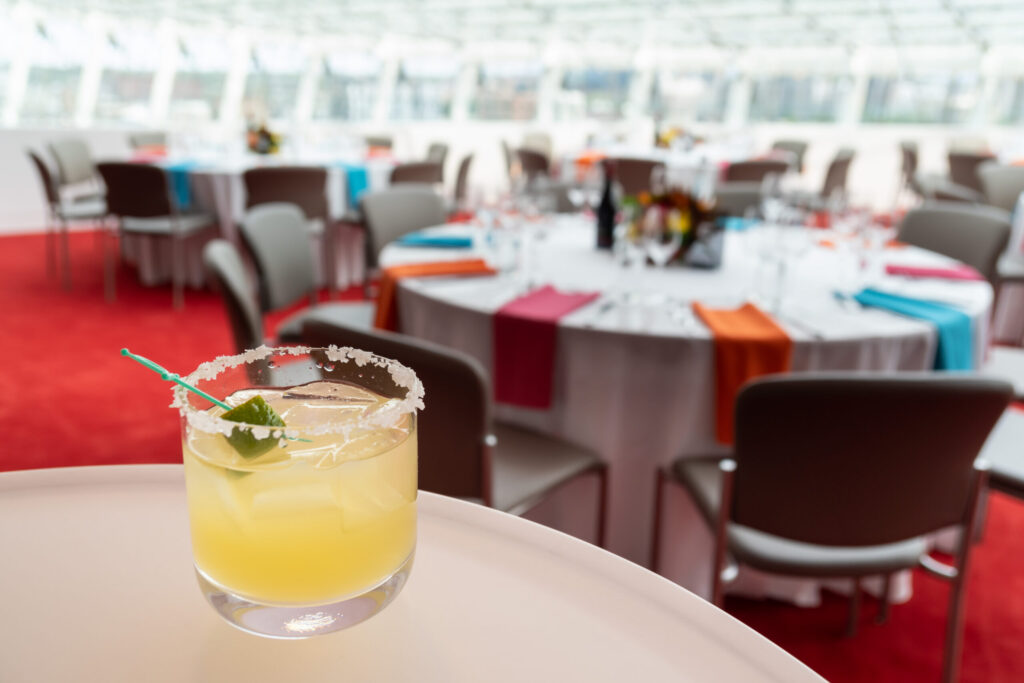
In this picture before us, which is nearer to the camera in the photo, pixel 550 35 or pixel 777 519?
pixel 777 519

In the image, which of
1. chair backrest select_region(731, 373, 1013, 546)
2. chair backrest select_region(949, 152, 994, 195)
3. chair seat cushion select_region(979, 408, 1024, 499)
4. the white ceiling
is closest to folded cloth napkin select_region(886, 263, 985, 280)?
chair seat cushion select_region(979, 408, 1024, 499)

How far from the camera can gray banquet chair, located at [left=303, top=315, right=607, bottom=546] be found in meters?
1.33

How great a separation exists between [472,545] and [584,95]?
12.1 meters

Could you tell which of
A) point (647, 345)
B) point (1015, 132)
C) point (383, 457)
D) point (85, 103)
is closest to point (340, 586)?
point (383, 457)

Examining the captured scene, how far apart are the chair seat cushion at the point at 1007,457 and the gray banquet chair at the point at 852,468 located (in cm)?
35

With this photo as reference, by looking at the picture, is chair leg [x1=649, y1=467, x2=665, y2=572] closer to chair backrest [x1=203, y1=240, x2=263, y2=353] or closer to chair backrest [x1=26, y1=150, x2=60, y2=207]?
chair backrest [x1=203, y1=240, x2=263, y2=353]

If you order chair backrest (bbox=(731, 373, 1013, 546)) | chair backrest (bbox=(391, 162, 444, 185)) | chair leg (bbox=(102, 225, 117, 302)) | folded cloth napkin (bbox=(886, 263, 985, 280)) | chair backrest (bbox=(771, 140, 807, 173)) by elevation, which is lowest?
chair leg (bbox=(102, 225, 117, 302))

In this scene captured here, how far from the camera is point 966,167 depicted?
6555 millimetres

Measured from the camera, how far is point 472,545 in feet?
2.04

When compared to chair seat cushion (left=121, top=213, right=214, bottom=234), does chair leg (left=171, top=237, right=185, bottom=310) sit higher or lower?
lower

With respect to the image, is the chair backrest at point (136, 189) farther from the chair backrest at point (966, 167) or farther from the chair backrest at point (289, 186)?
the chair backrest at point (966, 167)

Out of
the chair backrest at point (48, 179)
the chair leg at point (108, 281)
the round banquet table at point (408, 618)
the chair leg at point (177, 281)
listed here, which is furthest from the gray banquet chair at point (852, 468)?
the chair backrest at point (48, 179)

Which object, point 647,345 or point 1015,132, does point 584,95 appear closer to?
point 1015,132

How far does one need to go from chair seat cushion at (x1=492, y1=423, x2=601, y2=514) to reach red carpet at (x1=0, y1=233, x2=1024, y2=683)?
683mm
